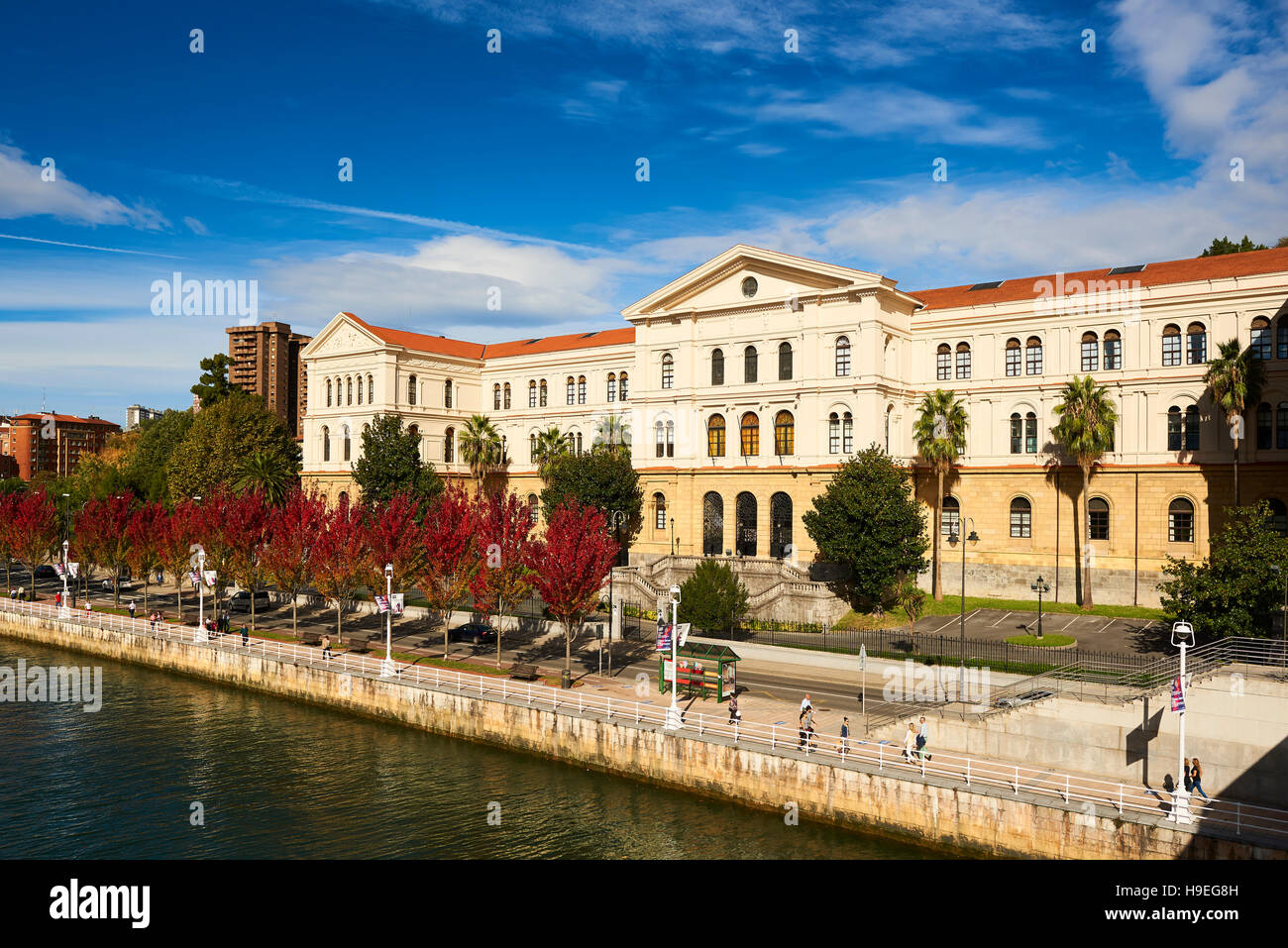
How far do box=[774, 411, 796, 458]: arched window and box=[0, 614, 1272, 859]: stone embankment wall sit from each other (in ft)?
98.6

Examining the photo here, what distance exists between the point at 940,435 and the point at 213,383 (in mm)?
78050

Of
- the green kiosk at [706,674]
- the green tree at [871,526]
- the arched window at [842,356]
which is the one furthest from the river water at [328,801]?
the arched window at [842,356]

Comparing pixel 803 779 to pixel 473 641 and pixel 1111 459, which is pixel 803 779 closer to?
pixel 473 641

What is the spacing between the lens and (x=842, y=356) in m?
58.9

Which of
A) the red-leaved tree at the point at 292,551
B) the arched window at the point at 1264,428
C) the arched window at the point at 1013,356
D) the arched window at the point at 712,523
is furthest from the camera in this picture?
the arched window at the point at 712,523

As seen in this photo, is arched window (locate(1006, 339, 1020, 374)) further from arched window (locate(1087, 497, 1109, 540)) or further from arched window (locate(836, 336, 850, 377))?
arched window (locate(836, 336, 850, 377))

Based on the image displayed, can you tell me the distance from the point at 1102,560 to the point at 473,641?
35713mm

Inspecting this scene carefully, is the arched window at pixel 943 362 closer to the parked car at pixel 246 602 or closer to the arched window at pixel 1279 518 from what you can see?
the arched window at pixel 1279 518

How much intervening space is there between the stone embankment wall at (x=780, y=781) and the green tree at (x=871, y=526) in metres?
21.2

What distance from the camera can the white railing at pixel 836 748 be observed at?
25078 mm
